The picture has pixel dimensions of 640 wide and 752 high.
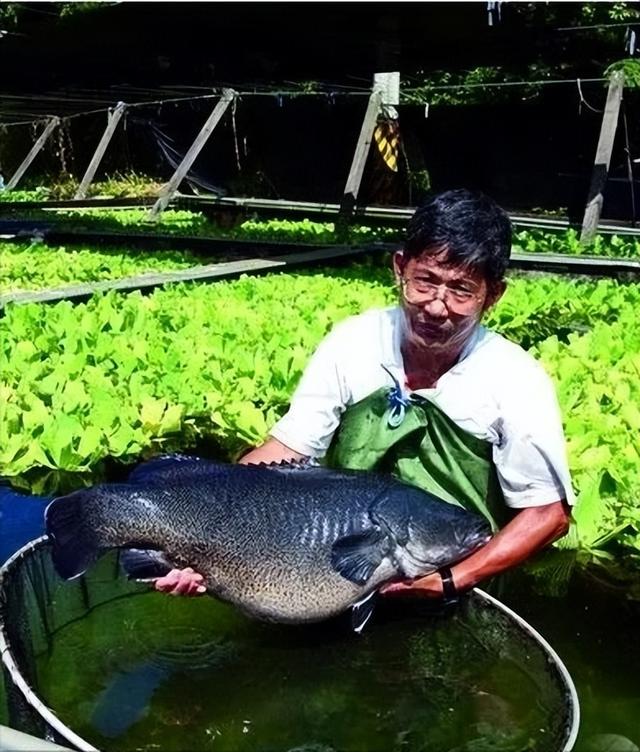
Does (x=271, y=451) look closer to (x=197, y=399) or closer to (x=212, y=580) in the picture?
(x=212, y=580)

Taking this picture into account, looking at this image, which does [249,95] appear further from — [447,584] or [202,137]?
[447,584]

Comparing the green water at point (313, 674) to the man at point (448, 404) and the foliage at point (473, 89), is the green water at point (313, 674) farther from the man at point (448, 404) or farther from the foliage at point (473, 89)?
the foliage at point (473, 89)

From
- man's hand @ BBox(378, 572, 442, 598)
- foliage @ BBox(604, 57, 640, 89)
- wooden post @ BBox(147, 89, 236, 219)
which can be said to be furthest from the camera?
wooden post @ BBox(147, 89, 236, 219)

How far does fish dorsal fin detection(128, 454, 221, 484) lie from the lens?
246 centimetres

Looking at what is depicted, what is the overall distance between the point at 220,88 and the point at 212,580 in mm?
17314

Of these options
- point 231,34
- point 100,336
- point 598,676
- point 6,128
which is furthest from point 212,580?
point 6,128

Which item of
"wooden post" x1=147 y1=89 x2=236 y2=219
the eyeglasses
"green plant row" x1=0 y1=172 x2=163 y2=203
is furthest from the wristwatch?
"green plant row" x1=0 y1=172 x2=163 y2=203

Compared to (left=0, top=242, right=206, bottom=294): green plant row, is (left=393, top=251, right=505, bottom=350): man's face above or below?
above

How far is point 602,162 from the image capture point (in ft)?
42.1

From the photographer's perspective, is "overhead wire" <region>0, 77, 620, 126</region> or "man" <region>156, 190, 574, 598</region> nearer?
"man" <region>156, 190, 574, 598</region>

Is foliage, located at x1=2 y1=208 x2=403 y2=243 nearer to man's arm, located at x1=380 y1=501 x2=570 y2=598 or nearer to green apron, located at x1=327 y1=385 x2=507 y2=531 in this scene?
green apron, located at x1=327 y1=385 x2=507 y2=531

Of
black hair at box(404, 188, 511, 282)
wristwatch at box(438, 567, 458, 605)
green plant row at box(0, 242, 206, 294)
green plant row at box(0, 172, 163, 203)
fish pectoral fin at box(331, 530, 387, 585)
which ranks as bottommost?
green plant row at box(0, 172, 163, 203)

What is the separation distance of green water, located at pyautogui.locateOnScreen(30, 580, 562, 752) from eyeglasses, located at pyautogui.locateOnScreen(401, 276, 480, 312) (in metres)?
0.85

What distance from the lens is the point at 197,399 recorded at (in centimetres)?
433
